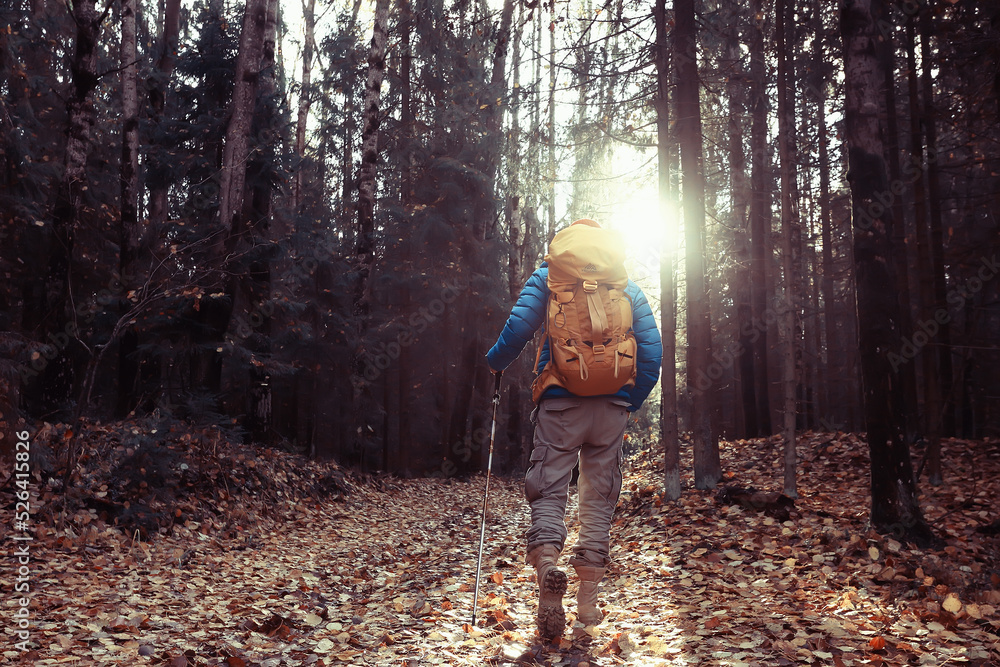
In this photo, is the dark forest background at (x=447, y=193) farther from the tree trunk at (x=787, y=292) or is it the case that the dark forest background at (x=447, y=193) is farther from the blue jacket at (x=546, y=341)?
the blue jacket at (x=546, y=341)

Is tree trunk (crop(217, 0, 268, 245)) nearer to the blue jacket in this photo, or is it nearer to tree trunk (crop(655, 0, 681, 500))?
tree trunk (crop(655, 0, 681, 500))

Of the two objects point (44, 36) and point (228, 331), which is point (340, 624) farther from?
point (44, 36)

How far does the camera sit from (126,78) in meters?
12.4

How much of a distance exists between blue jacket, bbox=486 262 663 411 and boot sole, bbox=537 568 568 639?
1.28 m

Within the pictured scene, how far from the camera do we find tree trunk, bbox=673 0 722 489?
8.92 m

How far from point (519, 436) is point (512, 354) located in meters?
19.9

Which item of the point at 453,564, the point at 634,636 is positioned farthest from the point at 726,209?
the point at 634,636

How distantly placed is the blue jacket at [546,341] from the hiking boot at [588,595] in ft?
3.68

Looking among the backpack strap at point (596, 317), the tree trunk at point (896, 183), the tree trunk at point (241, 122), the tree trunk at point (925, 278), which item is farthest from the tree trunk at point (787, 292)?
the tree trunk at point (241, 122)

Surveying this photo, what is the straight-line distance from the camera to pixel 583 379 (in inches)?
153

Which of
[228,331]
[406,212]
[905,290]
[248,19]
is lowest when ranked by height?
[228,331]

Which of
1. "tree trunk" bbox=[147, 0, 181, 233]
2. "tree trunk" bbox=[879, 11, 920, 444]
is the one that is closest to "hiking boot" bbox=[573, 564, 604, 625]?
"tree trunk" bbox=[879, 11, 920, 444]

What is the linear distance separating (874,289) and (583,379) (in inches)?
155

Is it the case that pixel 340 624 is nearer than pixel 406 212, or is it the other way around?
pixel 340 624
